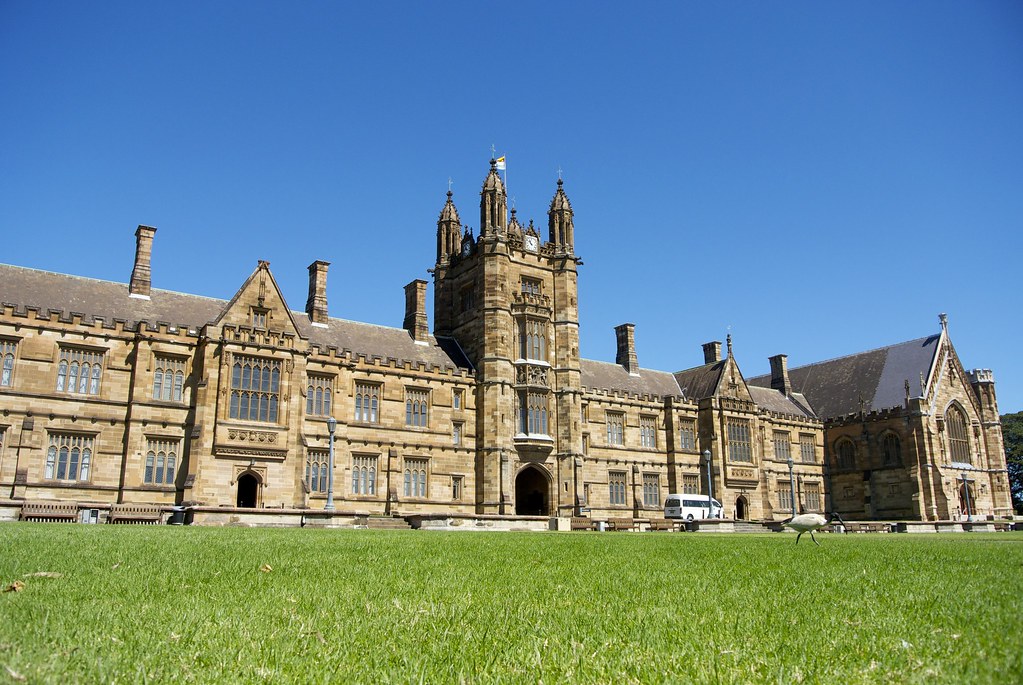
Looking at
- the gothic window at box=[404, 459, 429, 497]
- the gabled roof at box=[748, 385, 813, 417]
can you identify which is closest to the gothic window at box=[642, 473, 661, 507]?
the gabled roof at box=[748, 385, 813, 417]

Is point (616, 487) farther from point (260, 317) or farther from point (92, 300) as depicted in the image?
point (92, 300)

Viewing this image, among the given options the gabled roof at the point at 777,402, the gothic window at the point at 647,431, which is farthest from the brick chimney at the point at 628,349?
the gabled roof at the point at 777,402

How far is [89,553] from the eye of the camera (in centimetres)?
948

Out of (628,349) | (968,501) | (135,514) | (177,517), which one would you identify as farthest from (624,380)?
(135,514)

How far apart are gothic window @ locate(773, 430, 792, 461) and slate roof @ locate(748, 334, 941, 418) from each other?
573cm

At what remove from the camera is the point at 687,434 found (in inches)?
2035

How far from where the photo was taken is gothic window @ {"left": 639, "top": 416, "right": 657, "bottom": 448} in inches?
1962

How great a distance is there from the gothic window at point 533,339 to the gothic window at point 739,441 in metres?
15.4

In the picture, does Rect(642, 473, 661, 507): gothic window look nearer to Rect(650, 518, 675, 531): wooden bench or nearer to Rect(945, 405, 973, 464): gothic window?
Rect(650, 518, 675, 531): wooden bench

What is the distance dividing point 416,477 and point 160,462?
12.4 meters

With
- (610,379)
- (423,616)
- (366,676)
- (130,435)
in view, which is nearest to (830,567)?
(423,616)

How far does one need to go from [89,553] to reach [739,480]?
47010 millimetres

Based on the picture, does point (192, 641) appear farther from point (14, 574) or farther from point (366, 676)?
point (14, 574)

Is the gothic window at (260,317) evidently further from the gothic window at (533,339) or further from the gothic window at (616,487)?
the gothic window at (616,487)
